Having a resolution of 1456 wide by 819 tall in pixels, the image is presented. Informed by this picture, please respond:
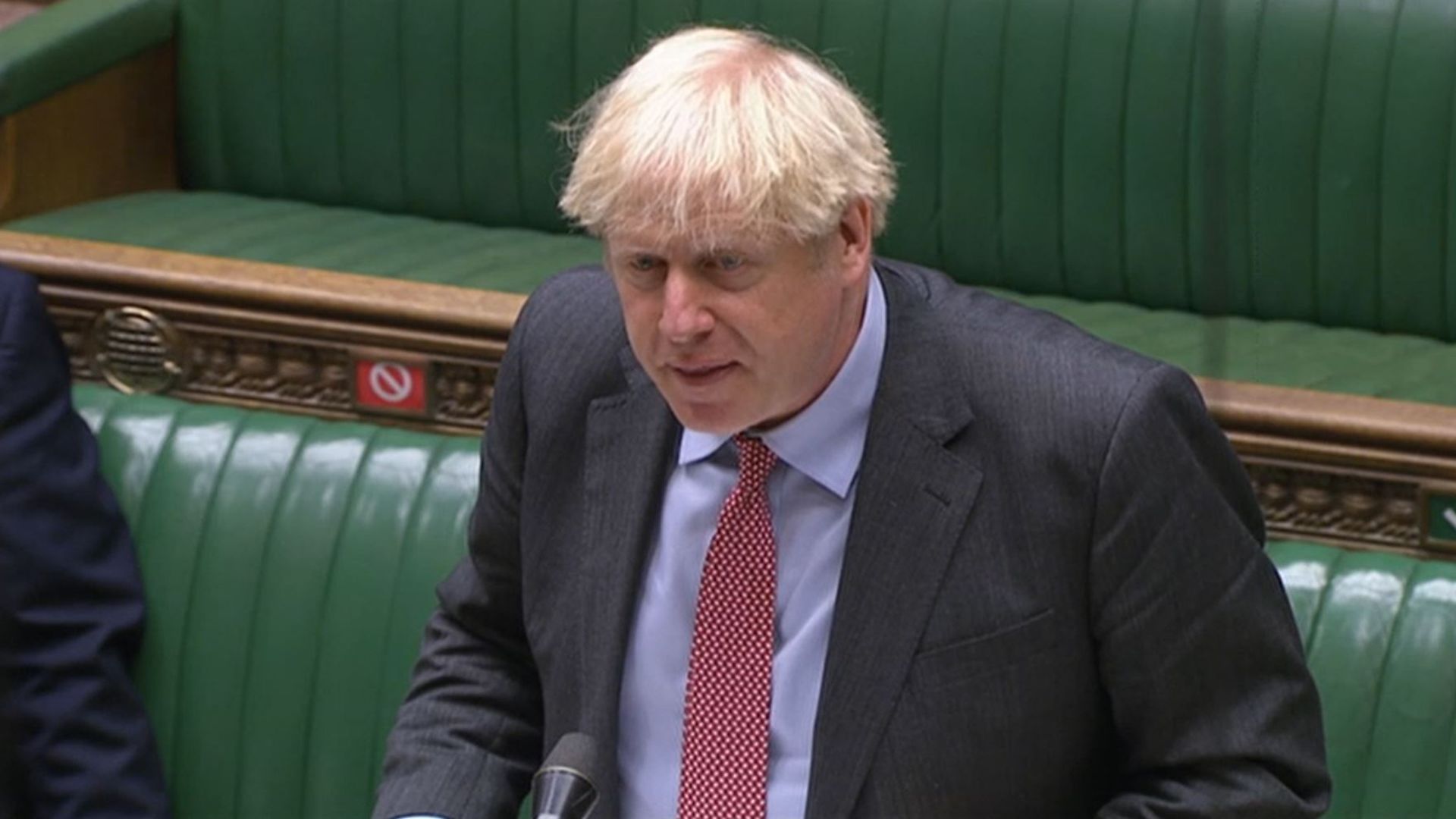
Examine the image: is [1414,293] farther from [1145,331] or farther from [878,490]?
[878,490]

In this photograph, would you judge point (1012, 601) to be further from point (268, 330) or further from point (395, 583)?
point (268, 330)

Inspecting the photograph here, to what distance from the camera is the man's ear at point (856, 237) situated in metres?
1.45

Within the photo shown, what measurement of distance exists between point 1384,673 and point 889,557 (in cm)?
77

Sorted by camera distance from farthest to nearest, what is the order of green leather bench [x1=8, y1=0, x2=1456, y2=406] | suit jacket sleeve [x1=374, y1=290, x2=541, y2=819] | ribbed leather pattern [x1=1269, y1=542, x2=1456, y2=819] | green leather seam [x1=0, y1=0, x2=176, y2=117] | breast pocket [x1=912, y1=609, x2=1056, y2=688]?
green leather seam [x1=0, y1=0, x2=176, y2=117], green leather bench [x1=8, y1=0, x2=1456, y2=406], ribbed leather pattern [x1=1269, y1=542, x2=1456, y2=819], suit jacket sleeve [x1=374, y1=290, x2=541, y2=819], breast pocket [x1=912, y1=609, x2=1056, y2=688]

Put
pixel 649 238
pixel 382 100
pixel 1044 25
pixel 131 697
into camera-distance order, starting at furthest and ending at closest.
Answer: pixel 382 100 → pixel 1044 25 → pixel 131 697 → pixel 649 238

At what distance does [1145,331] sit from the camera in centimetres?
268

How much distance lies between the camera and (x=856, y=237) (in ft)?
4.82

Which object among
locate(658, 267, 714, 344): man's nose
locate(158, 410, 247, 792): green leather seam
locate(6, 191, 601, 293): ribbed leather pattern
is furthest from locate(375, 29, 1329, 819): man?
locate(6, 191, 601, 293): ribbed leather pattern

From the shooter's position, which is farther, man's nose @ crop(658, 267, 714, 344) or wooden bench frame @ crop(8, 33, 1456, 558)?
wooden bench frame @ crop(8, 33, 1456, 558)

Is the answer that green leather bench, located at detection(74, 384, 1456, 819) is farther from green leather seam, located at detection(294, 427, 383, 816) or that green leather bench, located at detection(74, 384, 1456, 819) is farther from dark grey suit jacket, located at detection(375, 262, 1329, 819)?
dark grey suit jacket, located at detection(375, 262, 1329, 819)

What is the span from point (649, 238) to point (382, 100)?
1.75 meters

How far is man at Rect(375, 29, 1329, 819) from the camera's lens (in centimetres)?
143

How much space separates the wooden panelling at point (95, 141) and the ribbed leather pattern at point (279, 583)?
54 centimetres

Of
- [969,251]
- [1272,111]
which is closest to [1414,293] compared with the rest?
[1272,111]
